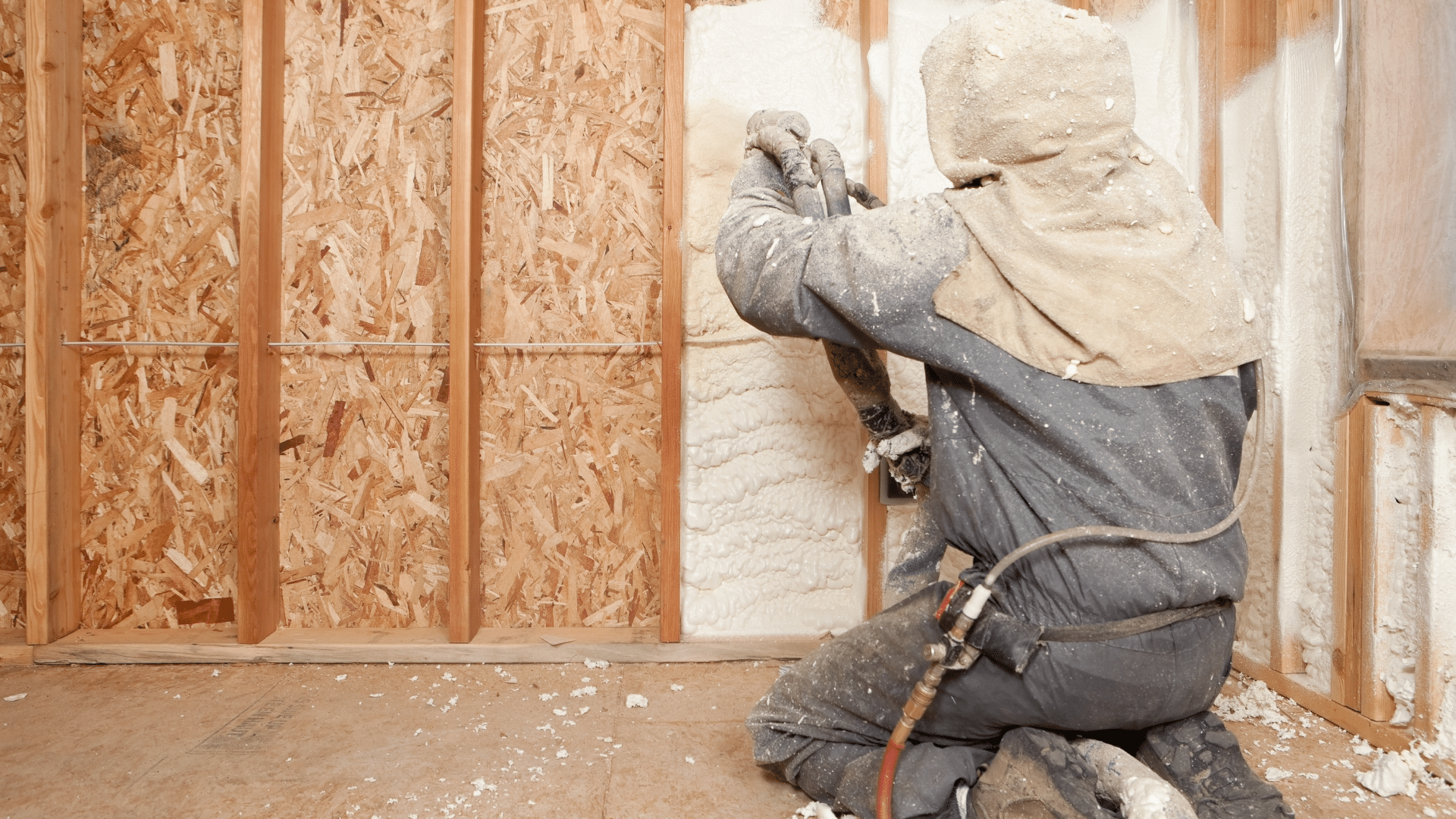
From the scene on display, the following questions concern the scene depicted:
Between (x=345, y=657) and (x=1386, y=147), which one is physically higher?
(x=1386, y=147)

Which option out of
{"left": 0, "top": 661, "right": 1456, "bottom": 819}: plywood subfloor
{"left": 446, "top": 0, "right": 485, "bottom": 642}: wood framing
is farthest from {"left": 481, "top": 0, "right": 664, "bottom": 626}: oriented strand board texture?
{"left": 0, "top": 661, "right": 1456, "bottom": 819}: plywood subfloor

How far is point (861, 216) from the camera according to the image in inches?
48.0

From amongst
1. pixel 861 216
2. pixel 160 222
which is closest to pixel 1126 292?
pixel 861 216

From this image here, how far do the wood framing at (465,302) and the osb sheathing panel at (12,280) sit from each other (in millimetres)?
1125

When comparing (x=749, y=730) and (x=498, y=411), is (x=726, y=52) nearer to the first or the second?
(x=498, y=411)

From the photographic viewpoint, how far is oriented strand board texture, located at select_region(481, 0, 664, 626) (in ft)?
7.06

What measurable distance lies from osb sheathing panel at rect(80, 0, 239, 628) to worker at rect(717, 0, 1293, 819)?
1.64 m

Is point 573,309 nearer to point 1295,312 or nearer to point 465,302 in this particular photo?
point 465,302

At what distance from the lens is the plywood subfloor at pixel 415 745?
1.41 metres

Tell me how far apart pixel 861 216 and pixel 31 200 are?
6.72 feet

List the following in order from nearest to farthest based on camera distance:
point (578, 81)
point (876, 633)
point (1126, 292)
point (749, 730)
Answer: point (1126, 292), point (876, 633), point (749, 730), point (578, 81)

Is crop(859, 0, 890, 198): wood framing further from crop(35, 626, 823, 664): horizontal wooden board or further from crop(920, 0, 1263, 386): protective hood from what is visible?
crop(35, 626, 823, 664): horizontal wooden board

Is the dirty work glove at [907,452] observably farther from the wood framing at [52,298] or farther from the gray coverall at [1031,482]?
the wood framing at [52,298]

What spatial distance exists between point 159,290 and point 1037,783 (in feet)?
7.48
